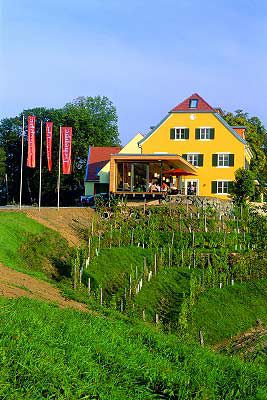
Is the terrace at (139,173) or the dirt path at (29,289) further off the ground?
the terrace at (139,173)

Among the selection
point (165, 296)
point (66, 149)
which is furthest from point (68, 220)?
point (165, 296)

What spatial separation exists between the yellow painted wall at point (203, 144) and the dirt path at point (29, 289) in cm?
3308

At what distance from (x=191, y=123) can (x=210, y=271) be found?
26962mm

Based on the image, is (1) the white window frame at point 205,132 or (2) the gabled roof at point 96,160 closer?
(1) the white window frame at point 205,132

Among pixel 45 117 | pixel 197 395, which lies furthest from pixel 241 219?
pixel 45 117

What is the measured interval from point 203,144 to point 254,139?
1297cm

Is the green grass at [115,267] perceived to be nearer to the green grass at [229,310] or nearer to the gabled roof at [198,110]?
the green grass at [229,310]

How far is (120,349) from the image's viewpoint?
36.0 feet

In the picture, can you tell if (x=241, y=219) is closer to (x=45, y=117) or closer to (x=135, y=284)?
(x=135, y=284)

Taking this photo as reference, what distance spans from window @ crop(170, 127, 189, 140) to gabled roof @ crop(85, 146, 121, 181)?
8.74m

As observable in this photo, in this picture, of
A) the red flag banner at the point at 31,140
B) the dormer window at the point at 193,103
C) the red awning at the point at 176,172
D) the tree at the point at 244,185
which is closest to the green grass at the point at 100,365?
the red flag banner at the point at 31,140

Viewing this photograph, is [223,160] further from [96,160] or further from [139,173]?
[96,160]

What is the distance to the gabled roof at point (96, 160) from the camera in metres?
58.5

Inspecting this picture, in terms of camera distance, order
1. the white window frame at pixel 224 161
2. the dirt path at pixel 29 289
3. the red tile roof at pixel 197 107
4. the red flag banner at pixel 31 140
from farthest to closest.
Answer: the red tile roof at pixel 197 107 < the white window frame at pixel 224 161 < the red flag banner at pixel 31 140 < the dirt path at pixel 29 289
